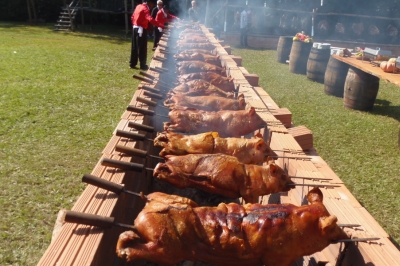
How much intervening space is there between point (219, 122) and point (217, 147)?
0.74 m

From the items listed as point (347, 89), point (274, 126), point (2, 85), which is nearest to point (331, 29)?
point (347, 89)

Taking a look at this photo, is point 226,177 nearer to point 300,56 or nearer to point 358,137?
point 358,137

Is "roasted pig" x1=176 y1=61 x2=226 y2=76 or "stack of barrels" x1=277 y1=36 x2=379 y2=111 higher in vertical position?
"roasted pig" x1=176 y1=61 x2=226 y2=76

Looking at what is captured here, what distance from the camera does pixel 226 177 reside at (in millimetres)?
2447

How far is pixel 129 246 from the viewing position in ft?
6.13

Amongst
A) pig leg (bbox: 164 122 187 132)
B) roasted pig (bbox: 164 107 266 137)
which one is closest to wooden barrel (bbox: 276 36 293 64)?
roasted pig (bbox: 164 107 266 137)

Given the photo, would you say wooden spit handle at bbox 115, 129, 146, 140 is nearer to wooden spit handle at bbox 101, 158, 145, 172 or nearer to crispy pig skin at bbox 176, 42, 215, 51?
wooden spit handle at bbox 101, 158, 145, 172

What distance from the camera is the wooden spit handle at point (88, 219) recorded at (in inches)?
73.0

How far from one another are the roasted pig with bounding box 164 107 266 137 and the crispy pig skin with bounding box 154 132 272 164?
0.58 m

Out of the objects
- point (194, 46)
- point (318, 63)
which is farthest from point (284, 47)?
point (194, 46)

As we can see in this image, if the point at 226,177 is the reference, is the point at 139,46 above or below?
below

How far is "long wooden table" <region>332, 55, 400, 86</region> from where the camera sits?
25.1 feet

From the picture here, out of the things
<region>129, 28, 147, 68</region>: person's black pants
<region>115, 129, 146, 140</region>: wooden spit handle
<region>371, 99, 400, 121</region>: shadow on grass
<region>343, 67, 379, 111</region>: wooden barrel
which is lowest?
<region>371, 99, 400, 121</region>: shadow on grass

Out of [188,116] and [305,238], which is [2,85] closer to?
[188,116]
